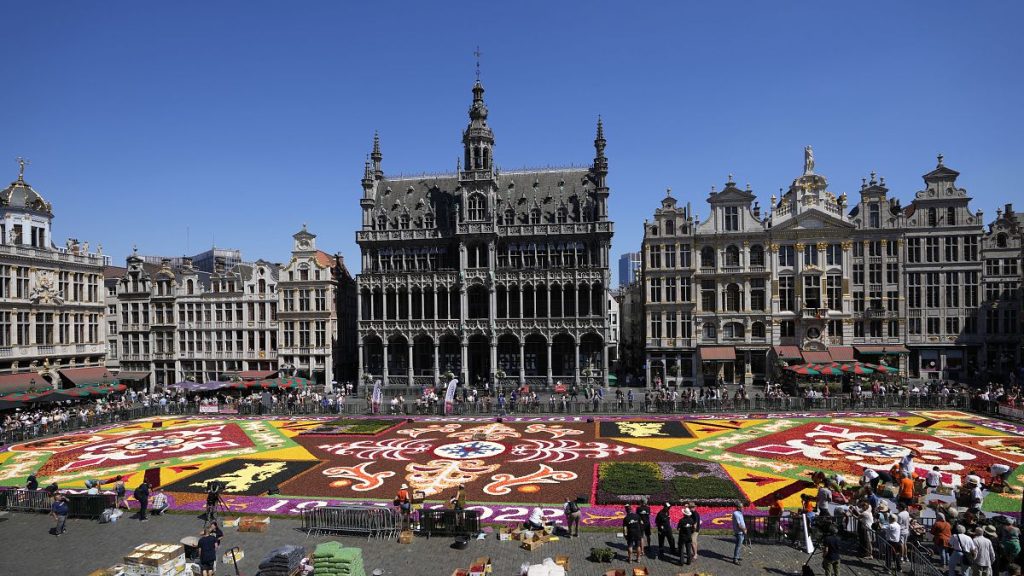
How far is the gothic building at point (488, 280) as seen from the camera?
220 feet

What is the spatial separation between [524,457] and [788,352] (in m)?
37.5

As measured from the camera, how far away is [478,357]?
231ft

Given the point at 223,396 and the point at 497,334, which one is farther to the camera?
the point at 497,334

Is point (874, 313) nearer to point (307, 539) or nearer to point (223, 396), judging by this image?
point (307, 539)

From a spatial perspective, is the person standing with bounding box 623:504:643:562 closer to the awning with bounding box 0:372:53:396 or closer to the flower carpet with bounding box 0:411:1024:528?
the flower carpet with bounding box 0:411:1024:528

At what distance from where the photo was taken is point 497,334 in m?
68.0

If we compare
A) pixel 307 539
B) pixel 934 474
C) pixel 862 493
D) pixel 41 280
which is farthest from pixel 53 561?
pixel 41 280

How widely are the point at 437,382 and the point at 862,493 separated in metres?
49.5

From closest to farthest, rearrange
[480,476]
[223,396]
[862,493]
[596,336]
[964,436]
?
[862,493] < [480,476] < [964,436] < [223,396] < [596,336]

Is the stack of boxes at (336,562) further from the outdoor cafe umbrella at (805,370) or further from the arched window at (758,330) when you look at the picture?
the arched window at (758,330)

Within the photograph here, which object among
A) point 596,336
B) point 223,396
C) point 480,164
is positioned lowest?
point 223,396

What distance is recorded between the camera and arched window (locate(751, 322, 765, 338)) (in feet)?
207

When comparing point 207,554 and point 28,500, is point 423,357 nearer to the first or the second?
point 28,500

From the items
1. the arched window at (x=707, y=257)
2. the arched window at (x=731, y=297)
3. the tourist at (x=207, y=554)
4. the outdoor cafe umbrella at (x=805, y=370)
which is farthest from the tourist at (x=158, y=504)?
the arched window at (x=731, y=297)
